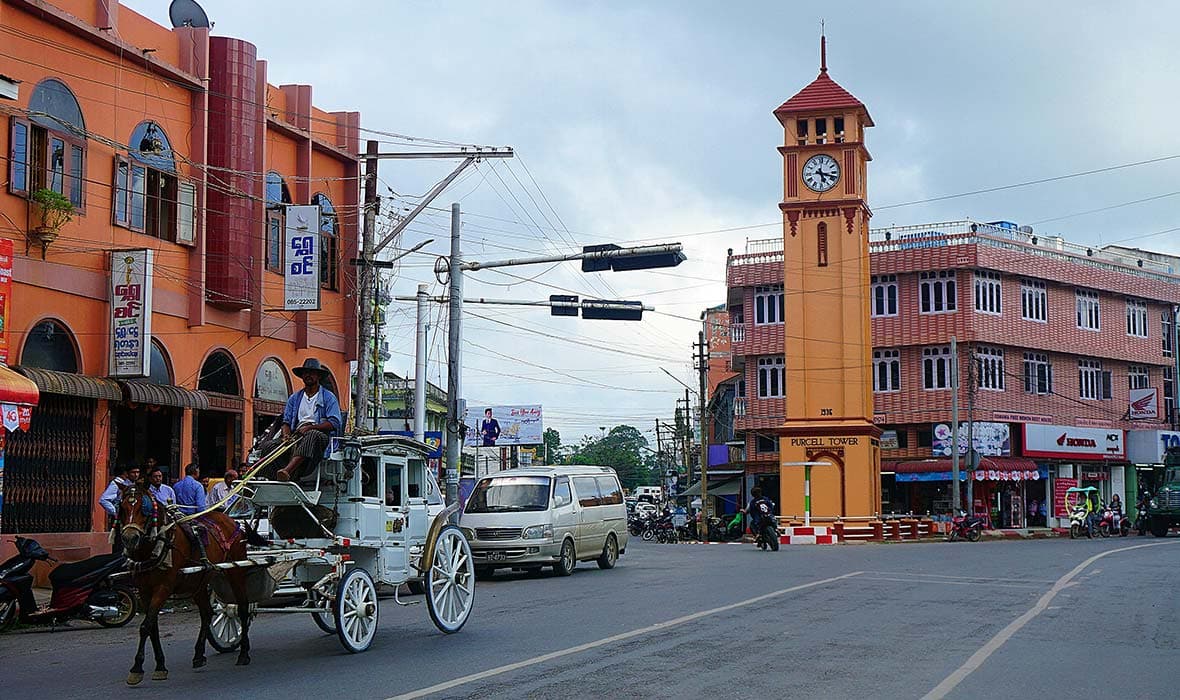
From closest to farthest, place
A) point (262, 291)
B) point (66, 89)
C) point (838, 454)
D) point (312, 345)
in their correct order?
1. point (66, 89)
2. point (262, 291)
3. point (312, 345)
4. point (838, 454)

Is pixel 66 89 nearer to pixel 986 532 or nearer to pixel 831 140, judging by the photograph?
pixel 831 140

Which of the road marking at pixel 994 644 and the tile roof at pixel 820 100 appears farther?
the tile roof at pixel 820 100

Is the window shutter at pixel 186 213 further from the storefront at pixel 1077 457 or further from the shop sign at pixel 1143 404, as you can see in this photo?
the shop sign at pixel 1143 404

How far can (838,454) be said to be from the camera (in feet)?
158

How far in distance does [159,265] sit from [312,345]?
587cm

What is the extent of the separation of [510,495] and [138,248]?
326 inches

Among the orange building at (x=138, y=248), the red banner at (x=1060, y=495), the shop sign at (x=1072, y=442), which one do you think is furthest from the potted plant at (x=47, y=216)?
the red banner at (x=1060, y=495)

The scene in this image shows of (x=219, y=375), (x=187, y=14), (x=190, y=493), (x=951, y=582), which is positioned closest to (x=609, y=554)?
(x=951, y=582)

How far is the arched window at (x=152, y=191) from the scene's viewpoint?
23500mm

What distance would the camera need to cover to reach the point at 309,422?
12.1 m

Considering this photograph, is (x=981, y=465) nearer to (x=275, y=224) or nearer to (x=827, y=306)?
(x=827, y=306)

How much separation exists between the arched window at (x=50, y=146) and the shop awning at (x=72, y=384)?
298cm

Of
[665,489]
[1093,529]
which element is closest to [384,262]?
[1093,529]

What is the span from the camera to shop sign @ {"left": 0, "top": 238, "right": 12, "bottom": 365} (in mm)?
18583
